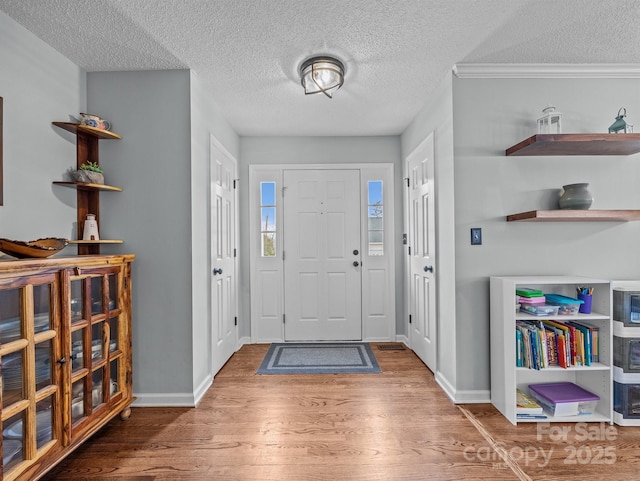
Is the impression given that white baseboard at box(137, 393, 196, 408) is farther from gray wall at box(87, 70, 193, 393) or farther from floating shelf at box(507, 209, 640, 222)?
floating shelf at box(507, 209, 640, 222)

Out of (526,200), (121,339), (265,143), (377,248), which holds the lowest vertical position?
(121,339)

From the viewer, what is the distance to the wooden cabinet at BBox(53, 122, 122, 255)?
2.24 metres

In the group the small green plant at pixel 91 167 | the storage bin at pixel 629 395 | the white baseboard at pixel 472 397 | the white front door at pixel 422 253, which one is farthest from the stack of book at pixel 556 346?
the small green plant at pixel 91 167

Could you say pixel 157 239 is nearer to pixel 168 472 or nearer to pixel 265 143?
pixel 168 472

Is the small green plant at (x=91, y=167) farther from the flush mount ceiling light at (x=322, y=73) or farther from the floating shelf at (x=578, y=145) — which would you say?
the floating shelf at (x=578, y=145)

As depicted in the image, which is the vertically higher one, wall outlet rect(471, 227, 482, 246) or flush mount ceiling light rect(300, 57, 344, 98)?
flush mount ceiling light rect(300, 57, 344, 98)

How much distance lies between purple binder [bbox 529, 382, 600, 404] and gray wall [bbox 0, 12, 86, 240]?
3.25 meters

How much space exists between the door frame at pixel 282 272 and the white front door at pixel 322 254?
2.7 inches

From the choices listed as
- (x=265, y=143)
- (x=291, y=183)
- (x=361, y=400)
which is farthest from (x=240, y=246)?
(x=361, y=400)

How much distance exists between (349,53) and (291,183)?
1879mm

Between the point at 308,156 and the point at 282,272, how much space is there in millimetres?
Result: 1347

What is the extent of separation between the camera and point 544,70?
244 centimetres

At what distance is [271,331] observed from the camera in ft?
13.0

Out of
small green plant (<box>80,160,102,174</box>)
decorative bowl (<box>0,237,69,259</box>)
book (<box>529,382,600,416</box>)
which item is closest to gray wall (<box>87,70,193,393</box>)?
small green plant (<box>80,160,102,174</box>)
